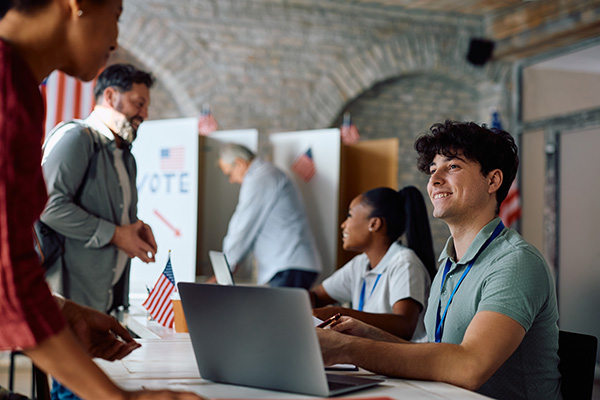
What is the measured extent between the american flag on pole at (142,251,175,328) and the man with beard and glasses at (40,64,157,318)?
46 cm

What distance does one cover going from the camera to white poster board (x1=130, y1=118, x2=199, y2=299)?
4383mm

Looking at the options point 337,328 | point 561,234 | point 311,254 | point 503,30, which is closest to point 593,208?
point 561,234

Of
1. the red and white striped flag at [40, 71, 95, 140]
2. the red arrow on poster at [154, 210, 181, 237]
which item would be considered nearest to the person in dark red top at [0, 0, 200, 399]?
the red arrow on poster at [154, 210, 181, 237]

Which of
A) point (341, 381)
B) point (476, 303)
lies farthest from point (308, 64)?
point (341, 381)

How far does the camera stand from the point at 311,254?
171 inches

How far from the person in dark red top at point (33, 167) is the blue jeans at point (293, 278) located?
353 centimetres

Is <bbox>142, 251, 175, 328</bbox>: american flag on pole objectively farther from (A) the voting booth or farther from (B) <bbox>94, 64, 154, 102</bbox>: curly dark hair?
(A) the voting booth

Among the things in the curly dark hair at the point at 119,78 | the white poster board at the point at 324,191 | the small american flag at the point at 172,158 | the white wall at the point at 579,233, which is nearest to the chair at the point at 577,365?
the curly dark hair at the point at 119,78

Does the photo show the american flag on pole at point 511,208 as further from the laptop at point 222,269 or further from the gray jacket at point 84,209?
the gray jacket at point 84,209

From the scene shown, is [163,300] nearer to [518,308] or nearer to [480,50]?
[518,308]

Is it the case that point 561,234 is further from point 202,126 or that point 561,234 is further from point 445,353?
point 445,353

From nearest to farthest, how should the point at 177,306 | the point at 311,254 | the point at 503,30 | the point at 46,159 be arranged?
the point at 177,306 < the point at 46,159 < the point at 311,254 < the point at 503,30

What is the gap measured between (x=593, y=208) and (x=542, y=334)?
14.1 ft

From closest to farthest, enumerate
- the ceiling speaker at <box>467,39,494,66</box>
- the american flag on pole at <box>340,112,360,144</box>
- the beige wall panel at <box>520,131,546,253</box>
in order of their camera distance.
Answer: the american flag on pole at <box>340,112,360,144</box> < the beige wall panel at <box>520,131,546,253</box> < the ceiling speaker at <box>467,39,494,66</box>
